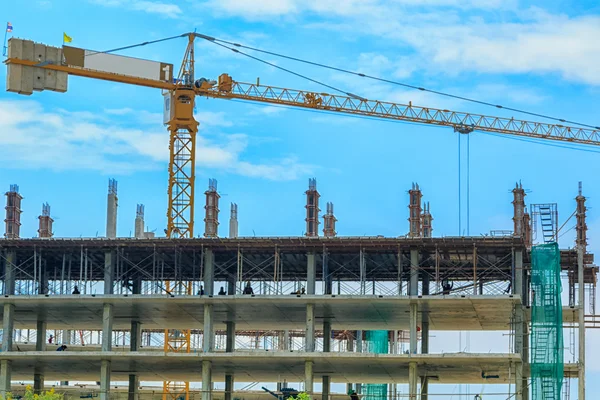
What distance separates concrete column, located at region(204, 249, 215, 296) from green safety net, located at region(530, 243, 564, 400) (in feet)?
63.0

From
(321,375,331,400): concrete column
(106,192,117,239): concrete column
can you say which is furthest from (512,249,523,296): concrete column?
(106,192,117,239): concrete column

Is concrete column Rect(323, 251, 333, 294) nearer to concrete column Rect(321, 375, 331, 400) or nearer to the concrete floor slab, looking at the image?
the concrete floor slab

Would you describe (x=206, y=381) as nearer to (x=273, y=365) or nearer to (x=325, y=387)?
(x=273, y=365)

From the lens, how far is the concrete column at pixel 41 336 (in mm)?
80625

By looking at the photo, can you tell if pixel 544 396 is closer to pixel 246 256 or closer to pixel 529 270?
pixel 529 270

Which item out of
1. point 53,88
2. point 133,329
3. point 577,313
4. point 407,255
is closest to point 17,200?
point 53,88

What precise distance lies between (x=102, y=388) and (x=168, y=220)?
1164 inches

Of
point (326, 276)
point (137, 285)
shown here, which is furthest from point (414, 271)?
point (137, 285)

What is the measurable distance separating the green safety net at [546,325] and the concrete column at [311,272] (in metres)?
13.0

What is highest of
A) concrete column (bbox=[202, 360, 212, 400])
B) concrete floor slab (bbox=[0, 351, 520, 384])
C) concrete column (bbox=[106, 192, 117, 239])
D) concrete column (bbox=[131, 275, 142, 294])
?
concrete column (bbox=[106, 192, 117, 239])

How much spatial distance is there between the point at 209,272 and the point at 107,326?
6.95 metres

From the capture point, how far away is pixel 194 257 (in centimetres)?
7900

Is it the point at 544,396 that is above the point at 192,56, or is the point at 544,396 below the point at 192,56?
below

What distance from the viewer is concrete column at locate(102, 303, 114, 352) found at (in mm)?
76312
